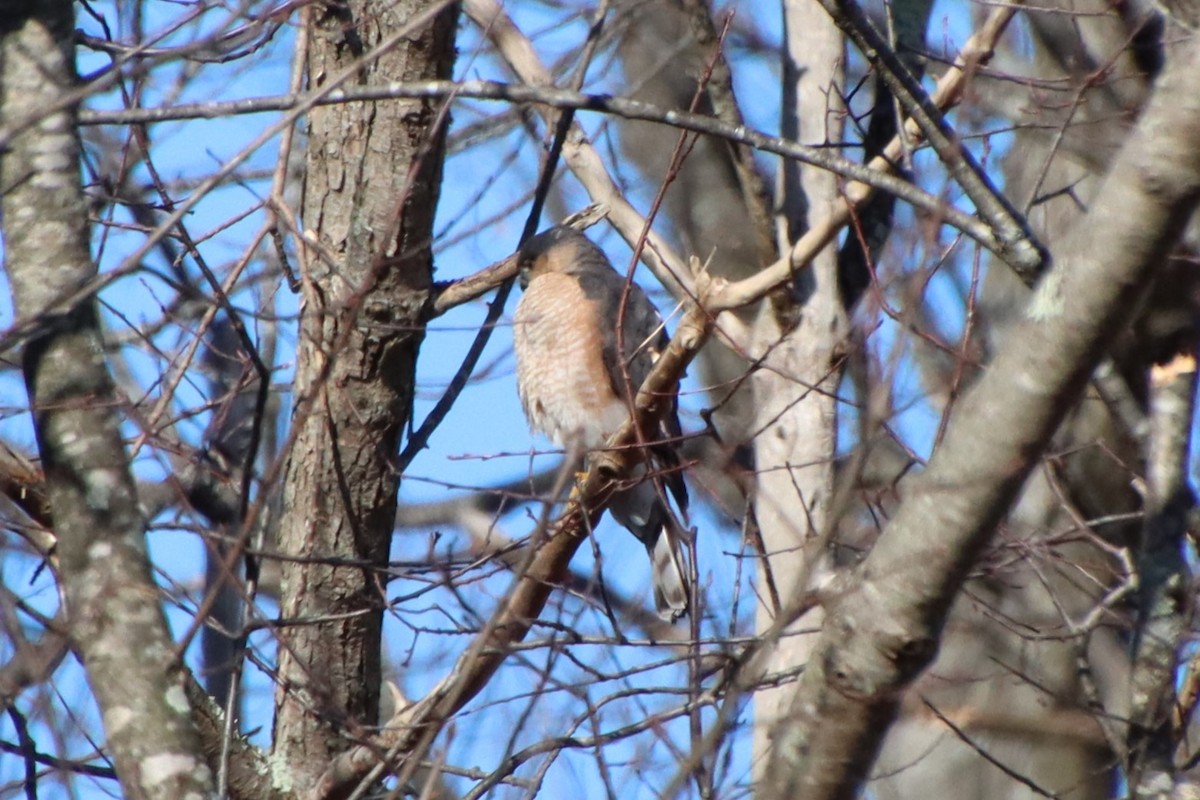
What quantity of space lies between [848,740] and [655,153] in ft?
19.0

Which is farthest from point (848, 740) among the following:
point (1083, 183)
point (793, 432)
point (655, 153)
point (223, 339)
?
point (655, 153)

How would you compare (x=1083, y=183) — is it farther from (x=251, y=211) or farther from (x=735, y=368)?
(x=251, y=211)

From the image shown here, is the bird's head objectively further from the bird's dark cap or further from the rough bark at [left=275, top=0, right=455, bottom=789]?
the rough bark at [left=275, top=0, right=455, bottom=789]

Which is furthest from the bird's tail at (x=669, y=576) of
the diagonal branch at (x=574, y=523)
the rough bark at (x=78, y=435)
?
the rough bark at (x=78, y=435)

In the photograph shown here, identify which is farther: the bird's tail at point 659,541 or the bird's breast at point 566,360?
the bird's breast at point 566,360

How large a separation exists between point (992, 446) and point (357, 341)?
237 centimetres

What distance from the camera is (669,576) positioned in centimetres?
484

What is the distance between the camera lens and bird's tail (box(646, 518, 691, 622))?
4.69 meters

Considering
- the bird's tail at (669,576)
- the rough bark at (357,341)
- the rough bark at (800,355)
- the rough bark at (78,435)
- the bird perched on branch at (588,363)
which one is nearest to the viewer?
the rough bark at (78,435)

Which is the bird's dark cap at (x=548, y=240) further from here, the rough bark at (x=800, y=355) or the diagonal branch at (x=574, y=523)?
the diagonal branch at (x=574, y=523)

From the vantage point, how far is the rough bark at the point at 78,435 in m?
2.28

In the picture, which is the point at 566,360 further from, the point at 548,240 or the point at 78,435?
the point at 78,435

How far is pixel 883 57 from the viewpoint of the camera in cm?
313

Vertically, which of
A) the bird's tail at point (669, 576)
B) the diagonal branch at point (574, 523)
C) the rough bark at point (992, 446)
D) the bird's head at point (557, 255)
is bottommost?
the rough bark at point (992, 446)
